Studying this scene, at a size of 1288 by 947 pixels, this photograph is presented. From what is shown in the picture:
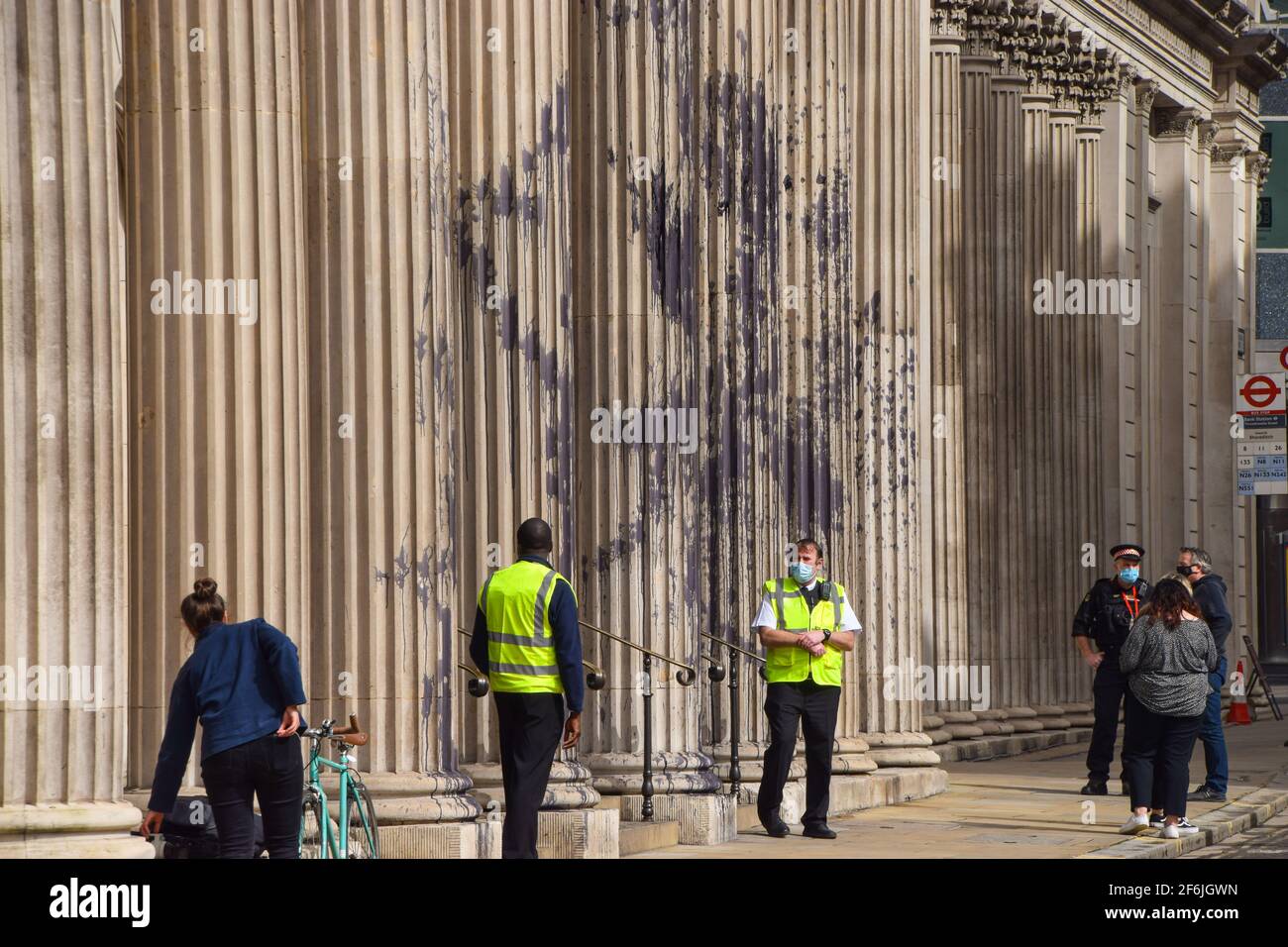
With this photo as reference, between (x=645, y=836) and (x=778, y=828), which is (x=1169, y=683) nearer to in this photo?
(x=778, y=828)

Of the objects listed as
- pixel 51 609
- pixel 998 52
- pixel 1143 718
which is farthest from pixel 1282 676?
pixel 51 609

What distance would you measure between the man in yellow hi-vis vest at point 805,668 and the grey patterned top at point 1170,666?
6.50ft

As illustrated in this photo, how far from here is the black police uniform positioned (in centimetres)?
2084

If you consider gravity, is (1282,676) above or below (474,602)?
below

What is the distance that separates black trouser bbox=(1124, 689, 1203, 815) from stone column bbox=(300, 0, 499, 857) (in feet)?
17.9

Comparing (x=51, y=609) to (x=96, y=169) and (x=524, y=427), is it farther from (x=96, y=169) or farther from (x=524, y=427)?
(x=524, y=427)

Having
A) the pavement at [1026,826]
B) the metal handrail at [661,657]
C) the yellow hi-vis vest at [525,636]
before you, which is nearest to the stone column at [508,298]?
the metal handrail at [661,657]

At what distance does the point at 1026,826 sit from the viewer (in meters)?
18.8

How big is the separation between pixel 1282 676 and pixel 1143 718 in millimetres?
39724

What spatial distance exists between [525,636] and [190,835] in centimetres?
233

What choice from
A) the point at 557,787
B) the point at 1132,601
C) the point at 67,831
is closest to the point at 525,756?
the point at 67,831

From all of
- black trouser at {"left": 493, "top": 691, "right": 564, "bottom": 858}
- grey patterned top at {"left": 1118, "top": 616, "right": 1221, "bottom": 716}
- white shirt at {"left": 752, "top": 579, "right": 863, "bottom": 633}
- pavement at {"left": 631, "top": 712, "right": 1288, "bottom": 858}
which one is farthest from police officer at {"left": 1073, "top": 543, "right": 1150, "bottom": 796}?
black trouser at {"left": 493, "top": 691, "right": 564, "bottom": 858}
